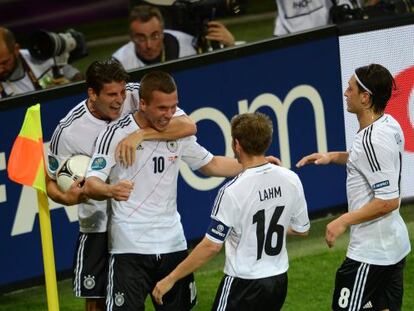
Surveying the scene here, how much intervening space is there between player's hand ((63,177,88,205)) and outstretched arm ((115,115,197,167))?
0.27 metres

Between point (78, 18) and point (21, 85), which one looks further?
point (78, 18)

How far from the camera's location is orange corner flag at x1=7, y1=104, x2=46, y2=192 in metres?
6.68

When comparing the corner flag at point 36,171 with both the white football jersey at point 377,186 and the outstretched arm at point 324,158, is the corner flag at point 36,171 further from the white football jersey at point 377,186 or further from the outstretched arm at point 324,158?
the white football jersey at point 377,186

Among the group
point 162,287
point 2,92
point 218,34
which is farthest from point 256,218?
point 218,34

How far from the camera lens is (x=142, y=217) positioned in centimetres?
673

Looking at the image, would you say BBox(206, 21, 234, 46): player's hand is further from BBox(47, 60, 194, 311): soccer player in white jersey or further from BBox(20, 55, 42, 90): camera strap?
BBox(47, 60, 194, 311): soccer player in white jersey

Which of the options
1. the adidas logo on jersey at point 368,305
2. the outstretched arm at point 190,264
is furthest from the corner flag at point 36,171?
the adidas logo on jersey at point 368,305

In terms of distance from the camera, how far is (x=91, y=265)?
7273mm

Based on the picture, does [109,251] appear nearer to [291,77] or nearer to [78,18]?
[291,77]

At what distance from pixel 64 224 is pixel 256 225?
8.80 feet

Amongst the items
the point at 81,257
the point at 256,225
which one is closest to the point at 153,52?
the point at 81,257

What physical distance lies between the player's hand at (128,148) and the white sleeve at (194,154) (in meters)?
0.41

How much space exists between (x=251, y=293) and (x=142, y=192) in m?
0.84

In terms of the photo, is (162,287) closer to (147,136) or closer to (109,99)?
(147,136)
